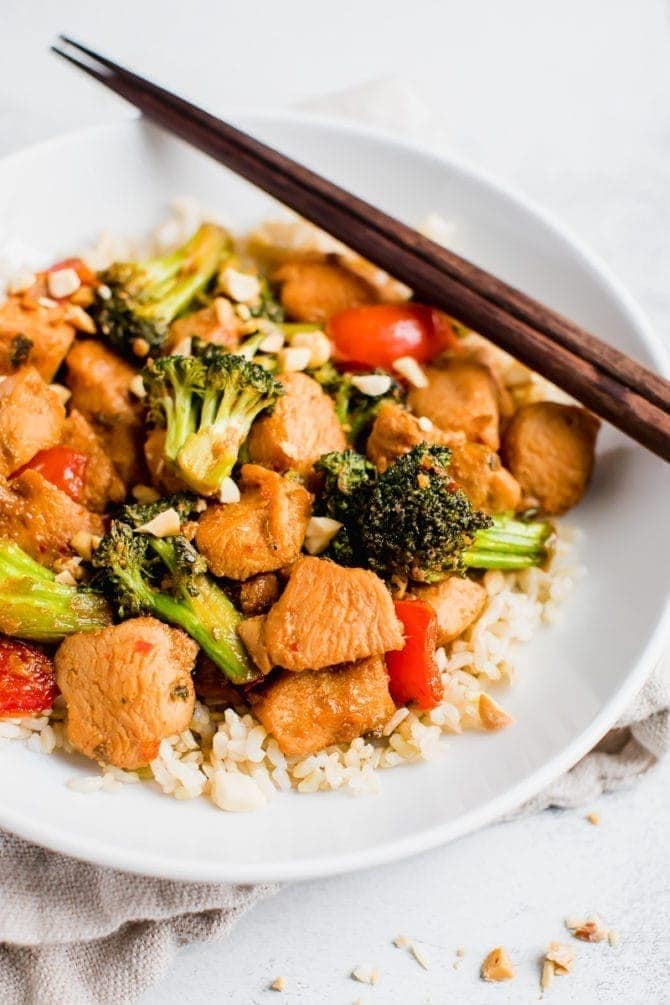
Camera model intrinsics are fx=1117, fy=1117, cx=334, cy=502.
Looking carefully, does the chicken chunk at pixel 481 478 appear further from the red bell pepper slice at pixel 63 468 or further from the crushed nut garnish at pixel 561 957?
the crushed nut garnish at pixel 561 957

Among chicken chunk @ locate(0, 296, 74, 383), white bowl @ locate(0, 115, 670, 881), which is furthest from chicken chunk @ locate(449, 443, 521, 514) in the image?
chicken chunk @ locate(0, 296, 74, 383)

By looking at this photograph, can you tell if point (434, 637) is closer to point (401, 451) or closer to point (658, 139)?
point (401, 451)

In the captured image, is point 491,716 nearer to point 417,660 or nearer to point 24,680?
point 417,660

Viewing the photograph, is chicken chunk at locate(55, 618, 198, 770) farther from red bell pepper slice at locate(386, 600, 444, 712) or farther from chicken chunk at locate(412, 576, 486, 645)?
chicken chunk at locate(412, 576, 486, 645)

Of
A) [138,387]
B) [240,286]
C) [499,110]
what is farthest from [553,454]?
[499,110]

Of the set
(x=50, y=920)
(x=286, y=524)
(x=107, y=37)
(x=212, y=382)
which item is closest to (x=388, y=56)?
(x=107, y=37)

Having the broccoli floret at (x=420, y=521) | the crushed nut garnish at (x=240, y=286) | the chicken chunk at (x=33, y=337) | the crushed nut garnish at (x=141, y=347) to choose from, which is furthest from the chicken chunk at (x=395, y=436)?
the chicken chunk at (x=33, y=337)
